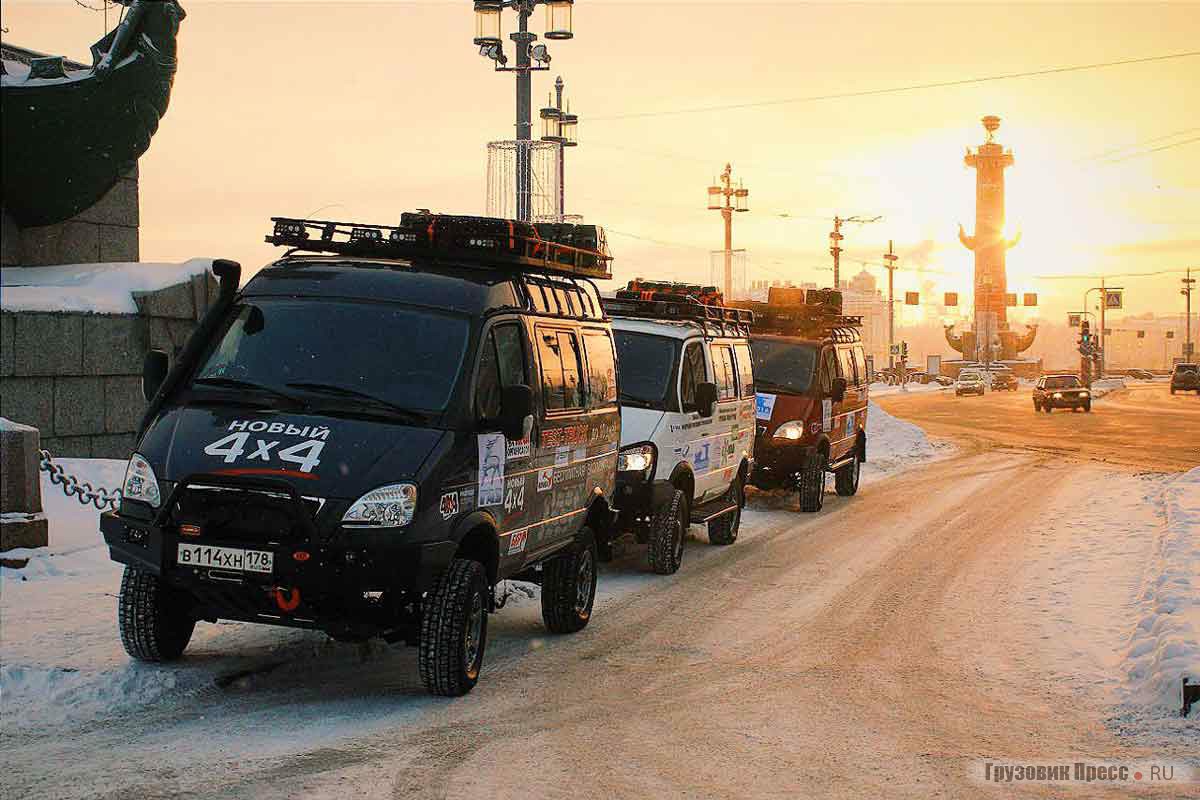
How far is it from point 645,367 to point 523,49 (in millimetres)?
8091

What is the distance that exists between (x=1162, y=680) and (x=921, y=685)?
4.57 ft

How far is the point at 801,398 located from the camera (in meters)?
19.0

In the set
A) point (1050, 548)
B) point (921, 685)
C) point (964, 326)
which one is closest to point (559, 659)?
point (921, 685)

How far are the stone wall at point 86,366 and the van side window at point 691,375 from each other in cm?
699

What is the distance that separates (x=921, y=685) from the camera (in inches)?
331

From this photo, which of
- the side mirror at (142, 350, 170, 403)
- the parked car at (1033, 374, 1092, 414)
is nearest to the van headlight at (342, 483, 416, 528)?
the side mirror at (142, 350, 170, 403)

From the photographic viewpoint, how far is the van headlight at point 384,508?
7.04m

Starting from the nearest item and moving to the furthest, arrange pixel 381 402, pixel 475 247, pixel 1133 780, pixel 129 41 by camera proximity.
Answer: pixel 1133 780 → pixel 381 402 → pixel 475 247 → pixel 129 41

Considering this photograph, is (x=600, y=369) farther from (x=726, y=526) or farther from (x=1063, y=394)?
(x=1063, y=394)

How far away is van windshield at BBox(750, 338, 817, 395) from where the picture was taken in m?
19.2

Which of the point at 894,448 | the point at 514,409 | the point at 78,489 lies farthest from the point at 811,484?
the point at 894,448

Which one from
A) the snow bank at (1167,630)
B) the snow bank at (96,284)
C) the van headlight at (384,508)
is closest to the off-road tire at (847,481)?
the snow bank at (1167,630)

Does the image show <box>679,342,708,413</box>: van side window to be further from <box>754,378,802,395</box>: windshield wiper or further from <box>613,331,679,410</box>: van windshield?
<box>754,378,802,395</box>: windshield wiper

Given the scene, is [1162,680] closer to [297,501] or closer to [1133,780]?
[1133,780]
